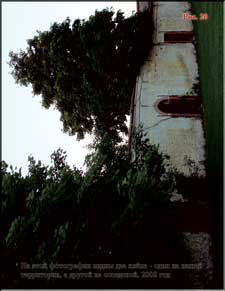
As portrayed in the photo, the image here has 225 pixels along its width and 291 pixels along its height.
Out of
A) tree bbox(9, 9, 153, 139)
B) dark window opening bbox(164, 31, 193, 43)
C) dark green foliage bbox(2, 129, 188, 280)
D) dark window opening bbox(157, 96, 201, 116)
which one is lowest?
dark green foliage bbox(2, 129, 188, 280)

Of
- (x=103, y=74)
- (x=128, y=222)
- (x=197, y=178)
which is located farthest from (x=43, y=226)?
(x=103, y=74)

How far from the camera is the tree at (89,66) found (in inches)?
821

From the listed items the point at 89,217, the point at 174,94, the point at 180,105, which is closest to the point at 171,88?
the point at 174,94

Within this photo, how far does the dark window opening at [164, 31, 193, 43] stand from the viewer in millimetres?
21438

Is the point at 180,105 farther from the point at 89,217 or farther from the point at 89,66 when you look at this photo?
the point at 89,217

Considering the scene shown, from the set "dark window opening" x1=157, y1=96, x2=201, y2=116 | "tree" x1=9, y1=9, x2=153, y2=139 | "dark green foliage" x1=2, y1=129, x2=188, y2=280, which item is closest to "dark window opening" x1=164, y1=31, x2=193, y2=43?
"tree" x1=9, y1=9, x2=153, y2=139

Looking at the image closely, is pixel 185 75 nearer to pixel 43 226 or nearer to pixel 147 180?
pixel 147 180

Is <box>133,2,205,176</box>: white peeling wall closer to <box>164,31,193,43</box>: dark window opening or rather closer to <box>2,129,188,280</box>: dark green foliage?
<box>164,31,193,43</box>: dark window opening

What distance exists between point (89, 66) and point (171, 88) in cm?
471

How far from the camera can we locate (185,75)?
65.4 feet

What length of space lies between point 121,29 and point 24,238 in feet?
43.4

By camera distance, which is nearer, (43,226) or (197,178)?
(43,226)

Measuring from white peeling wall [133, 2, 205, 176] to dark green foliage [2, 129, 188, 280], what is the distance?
→ 450 centimetres

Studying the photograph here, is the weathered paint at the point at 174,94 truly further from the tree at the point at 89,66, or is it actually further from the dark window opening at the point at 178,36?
the tree at the point at 89,66
